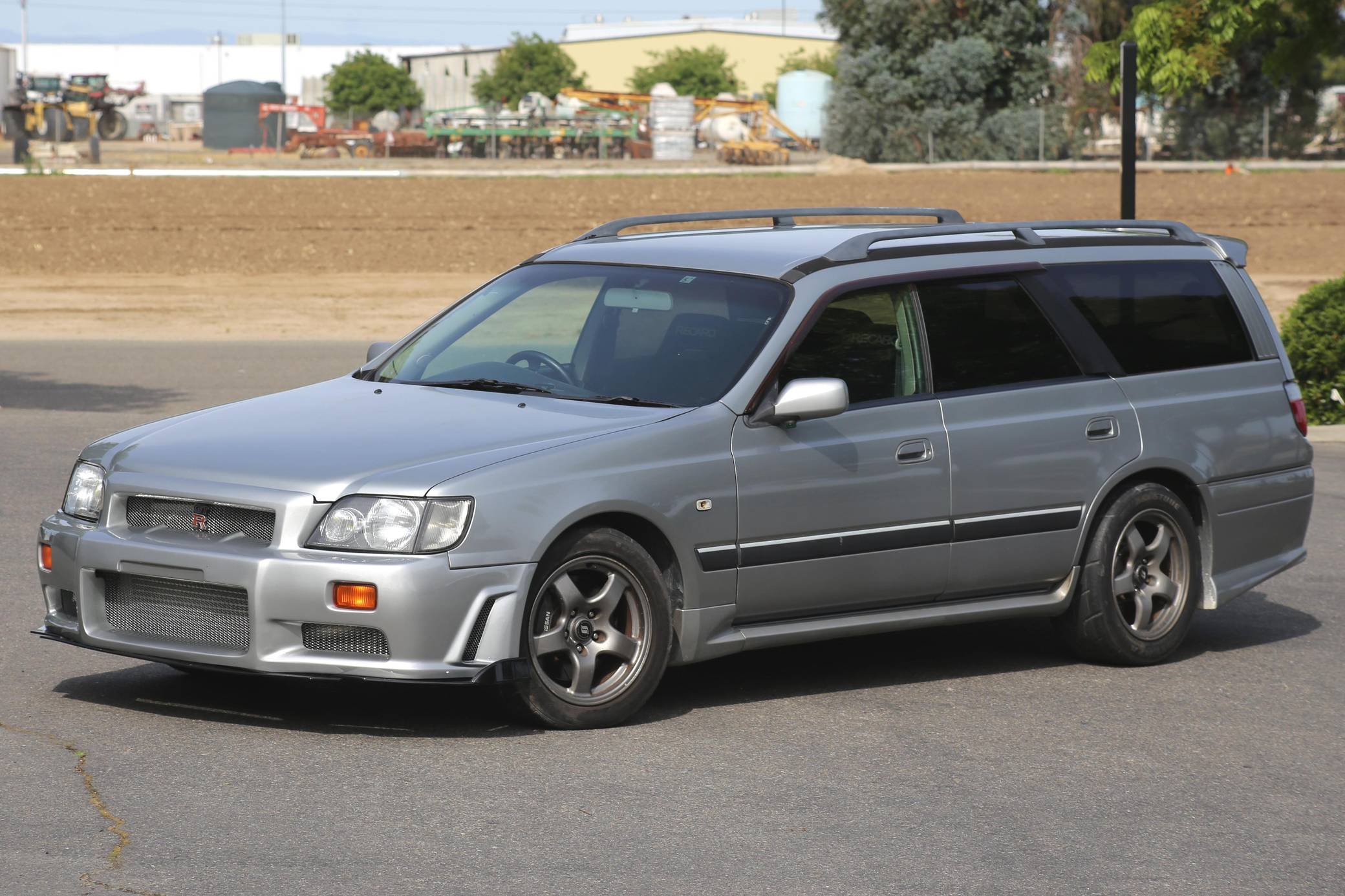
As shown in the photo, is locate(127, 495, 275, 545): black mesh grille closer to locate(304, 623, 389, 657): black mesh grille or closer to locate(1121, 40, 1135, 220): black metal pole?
locate(304, 623, 389, 657): black mesh grille

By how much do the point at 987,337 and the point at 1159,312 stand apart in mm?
1014

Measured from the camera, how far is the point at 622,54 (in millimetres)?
157250

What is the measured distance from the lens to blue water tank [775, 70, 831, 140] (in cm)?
10775

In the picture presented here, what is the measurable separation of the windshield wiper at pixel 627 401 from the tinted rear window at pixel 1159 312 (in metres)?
1.94

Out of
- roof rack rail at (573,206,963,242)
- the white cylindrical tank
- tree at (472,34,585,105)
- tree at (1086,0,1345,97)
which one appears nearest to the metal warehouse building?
tree at (472,34,585,105)

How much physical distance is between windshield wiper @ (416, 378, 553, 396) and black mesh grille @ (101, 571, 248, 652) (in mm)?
1378

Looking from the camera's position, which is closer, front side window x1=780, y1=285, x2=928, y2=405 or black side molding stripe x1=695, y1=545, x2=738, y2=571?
black side molding stripe x1=695, y1=545, x2=738, y2=571

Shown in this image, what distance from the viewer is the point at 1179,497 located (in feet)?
26.1

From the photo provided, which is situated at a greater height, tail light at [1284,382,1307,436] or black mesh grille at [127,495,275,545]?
tail light at [1284,382,1307,436]

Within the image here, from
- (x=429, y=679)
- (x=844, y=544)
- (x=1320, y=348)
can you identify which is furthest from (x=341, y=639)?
(x=1320, y=348)

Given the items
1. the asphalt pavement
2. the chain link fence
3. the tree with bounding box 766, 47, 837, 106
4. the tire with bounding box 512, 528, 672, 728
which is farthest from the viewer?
the tree with bounding box 766, 47, 837, 106

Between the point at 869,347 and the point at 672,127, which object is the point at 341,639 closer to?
the point at 869,347

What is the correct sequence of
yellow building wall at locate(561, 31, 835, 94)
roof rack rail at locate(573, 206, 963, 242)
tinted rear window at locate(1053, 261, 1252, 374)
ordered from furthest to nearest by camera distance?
yellow building wall at locate(561, 31, 835, 94) < roof rack rail at locate(573, 206, 963, 242) < tinted rear window at locate(1053, 261, 1252, 374)

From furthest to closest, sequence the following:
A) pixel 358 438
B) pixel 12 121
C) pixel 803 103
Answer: pixel 803 103
pixel 12 121
pixel 358 438
